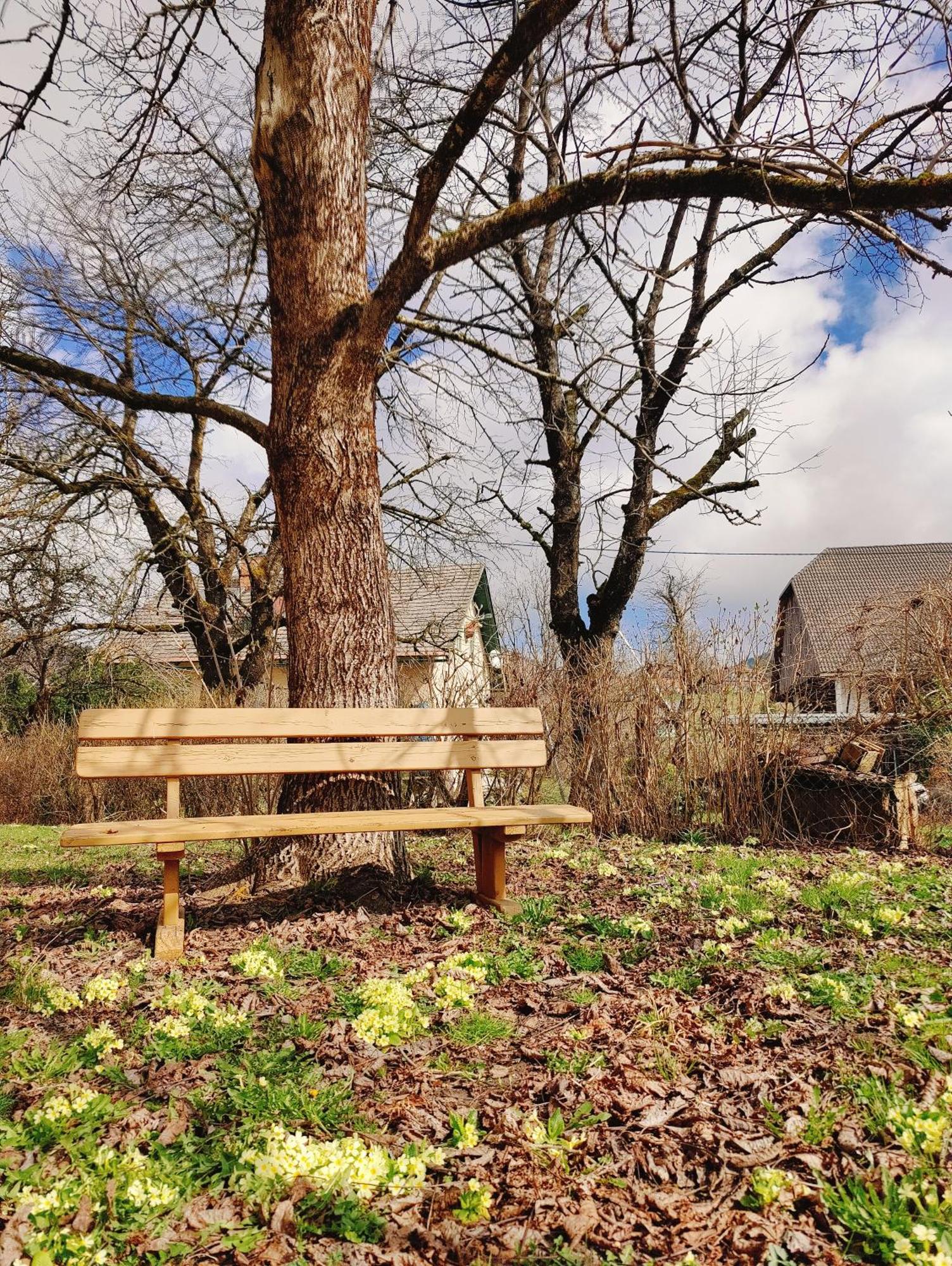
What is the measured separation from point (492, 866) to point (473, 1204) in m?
2.64

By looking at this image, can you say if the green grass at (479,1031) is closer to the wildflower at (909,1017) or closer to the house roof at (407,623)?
the wildflower at (909,1017)

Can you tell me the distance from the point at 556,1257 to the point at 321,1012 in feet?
5.08

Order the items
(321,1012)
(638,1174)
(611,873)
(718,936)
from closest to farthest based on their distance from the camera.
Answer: (638,1174), (321,1012), (718,936), (611,873)

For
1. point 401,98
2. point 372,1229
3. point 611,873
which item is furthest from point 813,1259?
point 401,98

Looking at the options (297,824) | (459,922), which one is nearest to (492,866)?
(459,922)

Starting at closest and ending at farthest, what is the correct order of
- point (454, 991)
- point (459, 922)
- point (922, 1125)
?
point (922, 1125), point (454, 991), point (459, 922)

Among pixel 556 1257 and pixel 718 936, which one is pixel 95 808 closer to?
pixel 718 936

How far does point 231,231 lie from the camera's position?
10438mm

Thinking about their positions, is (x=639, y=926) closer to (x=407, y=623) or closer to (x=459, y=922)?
(x=459, y=922)

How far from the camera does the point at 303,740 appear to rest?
16.7ft

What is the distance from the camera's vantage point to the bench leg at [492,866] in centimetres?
465

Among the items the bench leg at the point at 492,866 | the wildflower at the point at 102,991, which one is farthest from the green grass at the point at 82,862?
the bench leg at the point at 492,866

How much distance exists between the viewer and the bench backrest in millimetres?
4141

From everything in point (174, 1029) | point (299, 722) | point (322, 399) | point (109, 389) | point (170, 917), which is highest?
point (109, 389)
